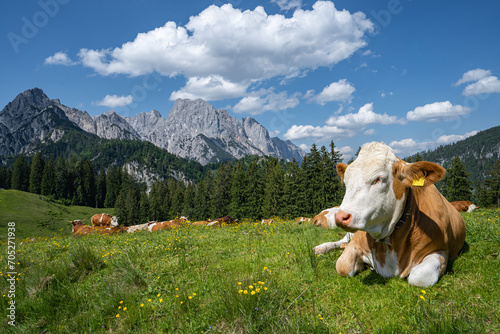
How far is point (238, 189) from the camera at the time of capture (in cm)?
6419

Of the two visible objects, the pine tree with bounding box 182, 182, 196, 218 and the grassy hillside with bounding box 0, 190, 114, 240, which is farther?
the pine tree with bounding box 182, 182, 196, 218

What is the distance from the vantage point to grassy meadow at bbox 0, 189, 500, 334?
3412 millimetres

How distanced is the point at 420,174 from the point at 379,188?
70 centimetres

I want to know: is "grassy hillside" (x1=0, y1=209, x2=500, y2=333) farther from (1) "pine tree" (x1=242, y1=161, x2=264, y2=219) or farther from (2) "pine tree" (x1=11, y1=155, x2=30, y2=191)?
(2) "pine tree" (x1=11, y1=155, x2=30, y2=191)

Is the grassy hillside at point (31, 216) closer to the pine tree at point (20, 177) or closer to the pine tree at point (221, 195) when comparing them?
the pine tree at point (221, 195)

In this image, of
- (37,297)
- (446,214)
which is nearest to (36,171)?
(37,297)

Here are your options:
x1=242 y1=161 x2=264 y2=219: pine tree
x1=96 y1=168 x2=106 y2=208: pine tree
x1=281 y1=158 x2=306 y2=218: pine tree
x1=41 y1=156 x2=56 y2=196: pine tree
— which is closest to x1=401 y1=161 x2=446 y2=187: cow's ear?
x1=281 y1=158 x2=306 y2=218: pine tree

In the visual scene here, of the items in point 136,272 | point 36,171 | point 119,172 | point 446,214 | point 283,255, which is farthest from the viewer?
point 119,172

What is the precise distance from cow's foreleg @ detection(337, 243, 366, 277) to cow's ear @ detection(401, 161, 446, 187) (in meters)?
1.50

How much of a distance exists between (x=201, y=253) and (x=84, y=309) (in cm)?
317

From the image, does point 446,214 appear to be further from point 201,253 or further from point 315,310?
point 201,253

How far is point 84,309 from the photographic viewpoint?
16.4ft

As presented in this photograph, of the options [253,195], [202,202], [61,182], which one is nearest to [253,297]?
[253,195]

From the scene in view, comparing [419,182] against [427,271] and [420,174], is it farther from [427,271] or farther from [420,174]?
[427,271]
